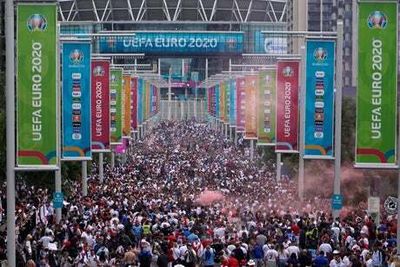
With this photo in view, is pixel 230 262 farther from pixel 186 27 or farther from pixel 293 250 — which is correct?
pixel 186 27

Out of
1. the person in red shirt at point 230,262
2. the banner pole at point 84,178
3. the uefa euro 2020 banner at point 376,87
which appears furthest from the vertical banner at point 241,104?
the uefa euro 2020 banner at point 376,87

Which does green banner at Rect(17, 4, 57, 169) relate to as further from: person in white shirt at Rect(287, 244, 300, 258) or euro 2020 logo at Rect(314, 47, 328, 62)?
euro 2020 logo at Rect(314, 47, 328, 62)

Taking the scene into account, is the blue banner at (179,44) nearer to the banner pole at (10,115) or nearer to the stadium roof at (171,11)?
the stadium roof at (171,11)

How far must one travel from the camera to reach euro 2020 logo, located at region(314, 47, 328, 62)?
2980 cm

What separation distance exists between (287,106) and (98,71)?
20.3 feet

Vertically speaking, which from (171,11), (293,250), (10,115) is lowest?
(293,250)

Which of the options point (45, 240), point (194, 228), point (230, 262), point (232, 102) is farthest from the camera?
point (232, 102)

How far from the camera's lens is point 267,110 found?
136 ft

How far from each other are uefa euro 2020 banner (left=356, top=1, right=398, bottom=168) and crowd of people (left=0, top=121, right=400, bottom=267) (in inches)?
79.3

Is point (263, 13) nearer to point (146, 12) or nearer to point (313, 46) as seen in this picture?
point (146, 12)

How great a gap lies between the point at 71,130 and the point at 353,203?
15.4 m

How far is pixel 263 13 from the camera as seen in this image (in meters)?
175

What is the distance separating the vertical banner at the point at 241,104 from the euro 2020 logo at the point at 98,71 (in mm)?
20065

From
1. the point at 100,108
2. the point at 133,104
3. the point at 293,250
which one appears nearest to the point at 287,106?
the point at 100,108
